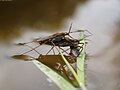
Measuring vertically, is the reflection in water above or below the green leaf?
above

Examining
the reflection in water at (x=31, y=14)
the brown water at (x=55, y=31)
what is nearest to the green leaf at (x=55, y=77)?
the brown water at (x=55, y=31)

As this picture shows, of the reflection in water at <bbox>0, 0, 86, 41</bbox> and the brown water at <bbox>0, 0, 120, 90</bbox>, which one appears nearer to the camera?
the brown water at <bbox>0, 0, 120, 90</bbox>

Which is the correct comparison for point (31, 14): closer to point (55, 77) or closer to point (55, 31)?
point (55, 31)

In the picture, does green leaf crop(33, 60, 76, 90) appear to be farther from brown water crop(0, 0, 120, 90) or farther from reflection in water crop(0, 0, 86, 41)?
reflection in water crop(0, 0, 86, 41)

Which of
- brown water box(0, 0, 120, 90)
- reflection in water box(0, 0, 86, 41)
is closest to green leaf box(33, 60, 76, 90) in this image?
brown water box(0, 0, 120, 90)

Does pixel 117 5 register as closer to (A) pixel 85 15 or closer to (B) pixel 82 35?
(A) pixel 85 15

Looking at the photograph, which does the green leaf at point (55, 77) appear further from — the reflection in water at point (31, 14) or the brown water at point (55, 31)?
the reflection in water at point (31, 14)

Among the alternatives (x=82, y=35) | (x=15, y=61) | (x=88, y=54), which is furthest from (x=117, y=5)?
(x=15, y=61)
